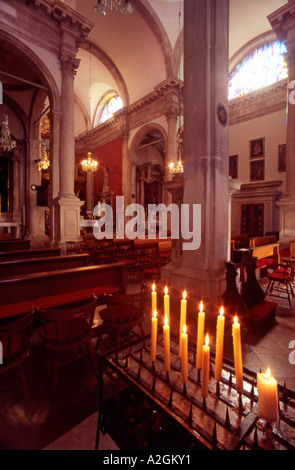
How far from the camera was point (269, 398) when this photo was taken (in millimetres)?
994

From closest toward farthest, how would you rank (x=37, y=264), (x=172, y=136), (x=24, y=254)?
(x=37, y=264) → (x=24, y=254) → (x=172, y=136)

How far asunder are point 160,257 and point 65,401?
17.3 ft

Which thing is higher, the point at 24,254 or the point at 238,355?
the point at 24,254

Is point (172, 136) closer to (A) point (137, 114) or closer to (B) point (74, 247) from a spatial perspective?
(A) point (137, 114)

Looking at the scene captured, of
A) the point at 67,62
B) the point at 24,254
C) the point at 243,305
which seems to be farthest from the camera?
the point at 67,62

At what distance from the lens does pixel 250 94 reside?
13977mm

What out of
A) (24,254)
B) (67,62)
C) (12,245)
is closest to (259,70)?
(67,62)

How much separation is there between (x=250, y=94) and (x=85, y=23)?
10.2 m

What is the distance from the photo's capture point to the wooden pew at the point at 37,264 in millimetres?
3946

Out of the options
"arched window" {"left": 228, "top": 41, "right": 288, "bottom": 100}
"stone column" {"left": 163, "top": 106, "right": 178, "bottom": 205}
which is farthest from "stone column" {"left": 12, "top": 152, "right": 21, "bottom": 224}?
"arched window" {"left": 228, "top": 41, "right": 288, "bottom": 100}

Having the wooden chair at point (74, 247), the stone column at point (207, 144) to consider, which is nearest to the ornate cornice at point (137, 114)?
the wooden chair at point (74, 247)
